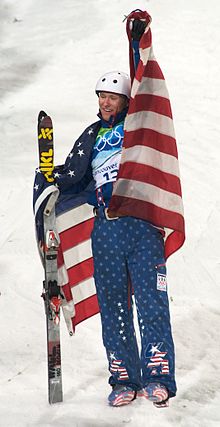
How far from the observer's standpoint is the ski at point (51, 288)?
5.61 meters

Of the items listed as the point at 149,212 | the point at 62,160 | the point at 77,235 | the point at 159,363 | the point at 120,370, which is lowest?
the point at 62,160

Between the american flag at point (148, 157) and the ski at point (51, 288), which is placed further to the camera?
the ski at point (51, 288)

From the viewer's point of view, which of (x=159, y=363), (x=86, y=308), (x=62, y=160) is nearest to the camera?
(x=159, y=363)

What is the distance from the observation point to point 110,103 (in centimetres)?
567

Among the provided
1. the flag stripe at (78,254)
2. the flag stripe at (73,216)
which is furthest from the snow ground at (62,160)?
the flag stripe at (73,216)

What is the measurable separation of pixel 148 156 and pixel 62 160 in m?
5.00

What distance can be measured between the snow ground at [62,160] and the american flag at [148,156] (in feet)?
4.00

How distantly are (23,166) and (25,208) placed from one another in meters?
1.20

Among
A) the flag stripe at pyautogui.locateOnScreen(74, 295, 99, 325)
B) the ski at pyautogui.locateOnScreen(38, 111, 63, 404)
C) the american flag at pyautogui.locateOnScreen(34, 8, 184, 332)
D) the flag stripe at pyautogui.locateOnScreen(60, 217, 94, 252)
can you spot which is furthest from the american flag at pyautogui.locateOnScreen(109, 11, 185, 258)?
the flag stripe at pyautogui.locateOnScreen(74, 295, 99, 325)

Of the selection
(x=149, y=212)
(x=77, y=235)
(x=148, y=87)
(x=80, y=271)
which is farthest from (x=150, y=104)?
(x=80, y=271)

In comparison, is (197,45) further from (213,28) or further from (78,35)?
(78,35)

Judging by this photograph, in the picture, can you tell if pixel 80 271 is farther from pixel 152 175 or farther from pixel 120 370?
pixel 152 175

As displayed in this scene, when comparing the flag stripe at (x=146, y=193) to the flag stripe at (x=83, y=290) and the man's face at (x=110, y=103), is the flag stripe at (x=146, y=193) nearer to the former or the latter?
the man's face at (x=110, y=103)

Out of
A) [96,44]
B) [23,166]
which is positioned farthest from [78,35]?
[23,166]
